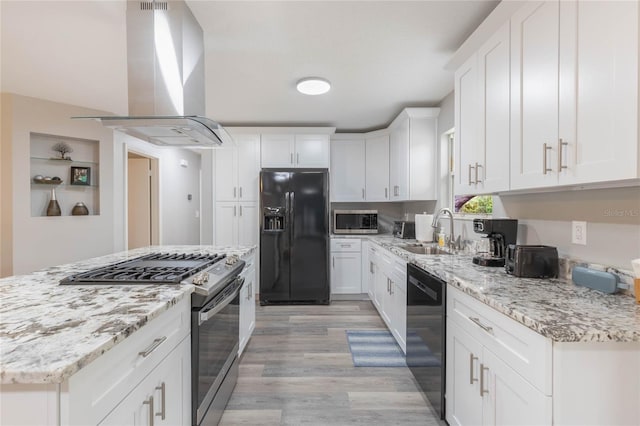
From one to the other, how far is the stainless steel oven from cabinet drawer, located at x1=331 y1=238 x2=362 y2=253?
2259mm

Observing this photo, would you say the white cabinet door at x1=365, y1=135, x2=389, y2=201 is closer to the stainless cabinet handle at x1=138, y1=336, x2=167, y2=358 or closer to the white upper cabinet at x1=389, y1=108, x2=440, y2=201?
Answer: the white upper cabinet at x1=389, y1=108, x2=440, y2=201

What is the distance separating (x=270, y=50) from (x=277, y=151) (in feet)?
6.51

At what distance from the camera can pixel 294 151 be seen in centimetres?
420

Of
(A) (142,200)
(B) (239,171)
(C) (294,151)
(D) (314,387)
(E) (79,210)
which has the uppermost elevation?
(C) (294,151)

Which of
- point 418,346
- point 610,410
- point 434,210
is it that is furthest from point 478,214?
point 610,410

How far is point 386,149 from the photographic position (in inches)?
169

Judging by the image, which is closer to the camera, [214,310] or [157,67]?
[214,310]

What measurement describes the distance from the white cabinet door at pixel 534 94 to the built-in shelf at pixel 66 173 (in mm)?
4510

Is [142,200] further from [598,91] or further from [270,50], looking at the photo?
[598,91]

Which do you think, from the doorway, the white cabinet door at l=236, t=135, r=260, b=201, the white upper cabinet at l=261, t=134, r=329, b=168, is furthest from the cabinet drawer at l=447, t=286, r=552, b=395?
the doorway

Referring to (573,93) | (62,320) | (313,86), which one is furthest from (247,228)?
(573,93)

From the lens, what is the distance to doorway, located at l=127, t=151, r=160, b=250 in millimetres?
4723

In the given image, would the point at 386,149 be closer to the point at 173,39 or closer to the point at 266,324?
the point at 266,324

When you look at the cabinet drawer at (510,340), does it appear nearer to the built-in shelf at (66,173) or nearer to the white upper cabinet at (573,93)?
the white upper cabinet at (573,93)
